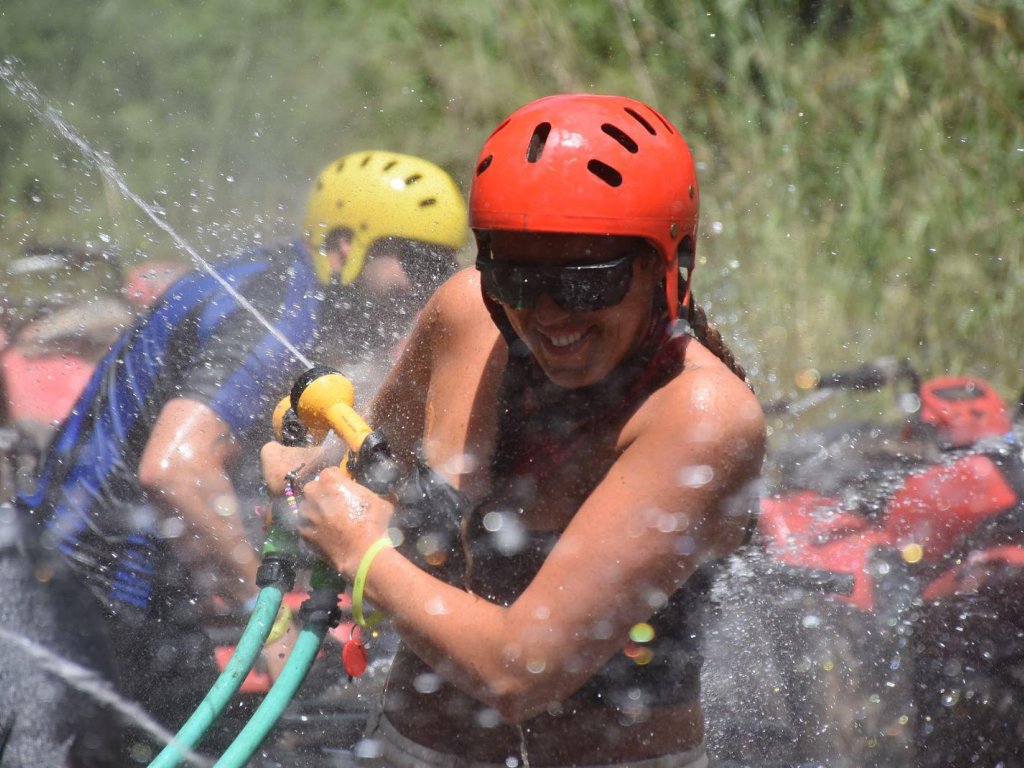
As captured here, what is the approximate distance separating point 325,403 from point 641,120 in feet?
2.66

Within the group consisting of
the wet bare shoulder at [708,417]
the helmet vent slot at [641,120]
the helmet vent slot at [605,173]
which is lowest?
the wet bare shoulder at [708,417]

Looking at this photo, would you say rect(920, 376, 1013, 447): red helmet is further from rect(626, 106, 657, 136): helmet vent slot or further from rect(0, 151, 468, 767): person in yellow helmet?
rect(626, 106, 657, 136): helmet vent slot

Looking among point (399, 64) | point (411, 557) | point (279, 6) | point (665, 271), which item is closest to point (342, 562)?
point (411, 557)

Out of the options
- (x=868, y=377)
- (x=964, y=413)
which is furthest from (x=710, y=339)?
(x=868, y=377)

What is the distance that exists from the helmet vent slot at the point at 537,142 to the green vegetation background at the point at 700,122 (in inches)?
140

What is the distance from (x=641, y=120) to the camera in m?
1.99

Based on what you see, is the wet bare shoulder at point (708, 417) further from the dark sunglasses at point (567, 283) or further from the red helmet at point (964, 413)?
the red helmet at point (964, 413)

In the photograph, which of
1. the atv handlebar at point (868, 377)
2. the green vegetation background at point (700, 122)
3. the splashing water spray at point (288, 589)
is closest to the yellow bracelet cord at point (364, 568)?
the splashing water spray at point (288, 589)

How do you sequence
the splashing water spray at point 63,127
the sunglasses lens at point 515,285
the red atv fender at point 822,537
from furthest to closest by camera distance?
1. the splashing water spray at point 63,127
2. the red atv fender at point 822,537
3. the sunglasses lens at point 515,285

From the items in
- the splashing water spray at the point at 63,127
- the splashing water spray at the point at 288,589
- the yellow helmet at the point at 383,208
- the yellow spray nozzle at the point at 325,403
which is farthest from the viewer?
the splashing water spray at the point at 63,127

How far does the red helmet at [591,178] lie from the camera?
1822 millimetres

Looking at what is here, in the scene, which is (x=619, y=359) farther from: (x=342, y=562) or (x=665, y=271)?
(x=342, y=562)

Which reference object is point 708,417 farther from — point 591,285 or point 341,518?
point 341,518

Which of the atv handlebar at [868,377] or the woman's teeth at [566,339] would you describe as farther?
the atv handlebar at [868,377]
